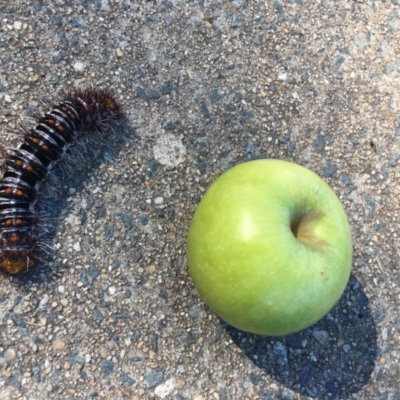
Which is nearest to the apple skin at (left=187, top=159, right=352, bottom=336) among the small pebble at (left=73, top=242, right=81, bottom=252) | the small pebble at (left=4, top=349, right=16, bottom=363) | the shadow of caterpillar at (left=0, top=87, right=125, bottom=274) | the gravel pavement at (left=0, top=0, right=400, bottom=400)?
the gravel pavement at (left=0, top=0, right=400, bottom=400)

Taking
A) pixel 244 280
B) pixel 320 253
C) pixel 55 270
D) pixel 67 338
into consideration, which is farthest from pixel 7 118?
pixel 320 253

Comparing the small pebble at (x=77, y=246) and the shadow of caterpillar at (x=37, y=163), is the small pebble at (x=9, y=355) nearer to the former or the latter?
the shadow of caterpillar at (x=37, y=163)

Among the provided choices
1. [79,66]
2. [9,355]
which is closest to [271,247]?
[9,355]

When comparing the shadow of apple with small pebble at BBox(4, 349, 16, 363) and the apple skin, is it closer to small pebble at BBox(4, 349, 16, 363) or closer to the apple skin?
the apple skin

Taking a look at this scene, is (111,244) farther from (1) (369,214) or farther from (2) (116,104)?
(1) (369,214)

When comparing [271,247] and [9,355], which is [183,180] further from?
[9,355]
